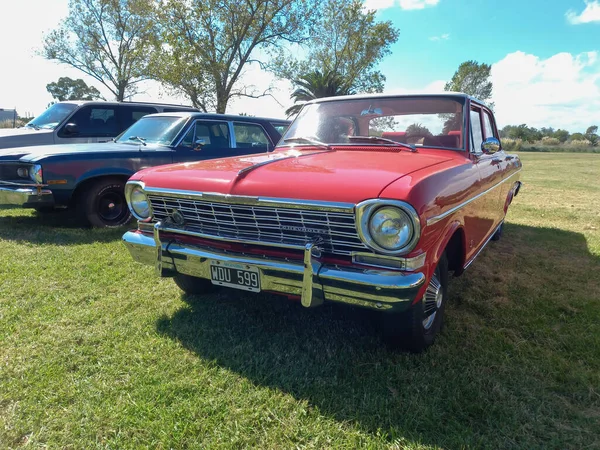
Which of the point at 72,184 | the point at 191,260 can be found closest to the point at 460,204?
the point at 191,260

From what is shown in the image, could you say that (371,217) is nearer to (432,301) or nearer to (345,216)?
(345,216)

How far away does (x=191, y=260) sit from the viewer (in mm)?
2469

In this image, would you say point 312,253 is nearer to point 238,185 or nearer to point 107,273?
point 238,185

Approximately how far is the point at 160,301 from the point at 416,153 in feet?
7.60

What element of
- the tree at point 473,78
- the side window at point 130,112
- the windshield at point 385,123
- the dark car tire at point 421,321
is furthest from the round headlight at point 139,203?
the tree at point 473,78

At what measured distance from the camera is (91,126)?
282 inches

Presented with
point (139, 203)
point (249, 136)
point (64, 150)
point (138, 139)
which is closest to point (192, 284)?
point (139, 203)

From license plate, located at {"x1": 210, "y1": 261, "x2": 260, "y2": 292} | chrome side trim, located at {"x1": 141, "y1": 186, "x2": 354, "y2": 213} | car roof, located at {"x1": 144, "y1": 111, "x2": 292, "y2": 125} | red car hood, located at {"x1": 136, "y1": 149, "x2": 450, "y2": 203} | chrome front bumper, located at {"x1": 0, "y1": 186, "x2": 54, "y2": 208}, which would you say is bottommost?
license plate, located at {"x1": 210, "y1": 261, "x2": 260, "y2": 292}

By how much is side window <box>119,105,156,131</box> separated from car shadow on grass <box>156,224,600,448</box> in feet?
17.8

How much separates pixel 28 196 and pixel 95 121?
2864 mm

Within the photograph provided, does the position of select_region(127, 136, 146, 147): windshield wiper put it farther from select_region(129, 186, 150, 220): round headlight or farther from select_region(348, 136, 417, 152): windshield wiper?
select_region(348, 136, 417, 152): windshield wiper

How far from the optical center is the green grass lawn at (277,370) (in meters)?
1.86

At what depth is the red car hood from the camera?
80.2 inches

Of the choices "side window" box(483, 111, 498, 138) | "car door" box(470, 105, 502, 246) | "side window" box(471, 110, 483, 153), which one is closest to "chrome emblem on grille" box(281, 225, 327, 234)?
"car door" box(470, 105, 502, 246)
